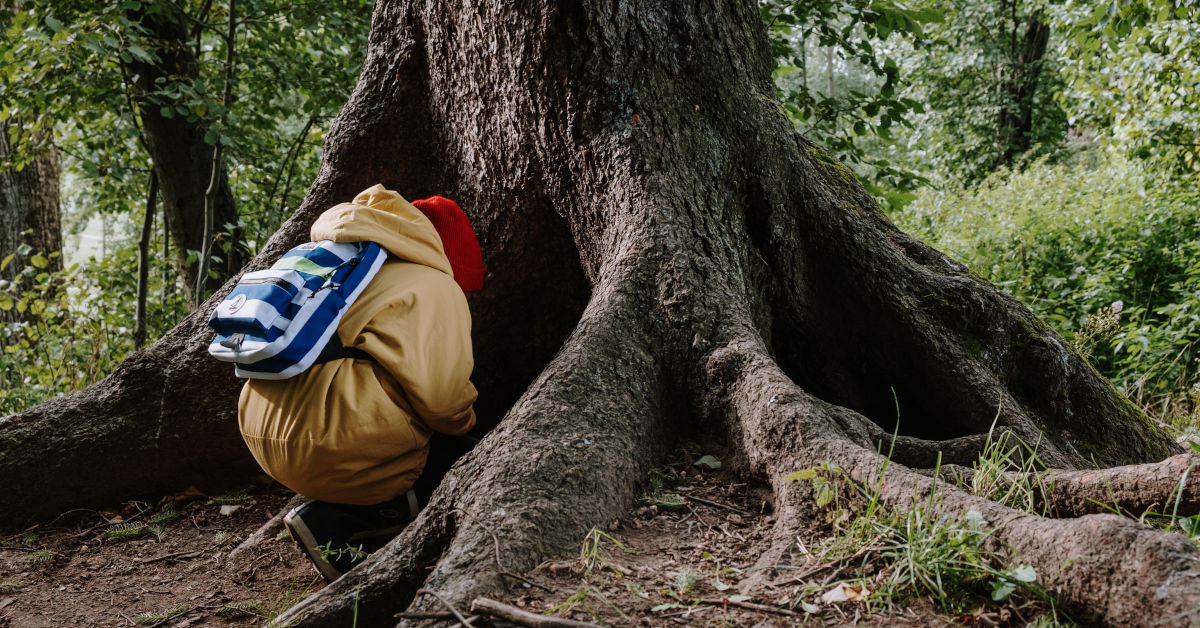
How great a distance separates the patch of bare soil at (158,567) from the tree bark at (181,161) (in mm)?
3694

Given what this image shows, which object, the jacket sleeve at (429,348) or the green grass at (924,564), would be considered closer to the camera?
the green grass at (924,564)

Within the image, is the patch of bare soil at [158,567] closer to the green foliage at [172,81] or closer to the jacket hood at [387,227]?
the jacket hood at [387,227]

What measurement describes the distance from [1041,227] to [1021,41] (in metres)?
11.1

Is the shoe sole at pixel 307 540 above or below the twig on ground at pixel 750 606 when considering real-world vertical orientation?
below

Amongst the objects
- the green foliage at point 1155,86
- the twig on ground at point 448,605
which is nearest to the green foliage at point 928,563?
the twig on ground at point 448,605

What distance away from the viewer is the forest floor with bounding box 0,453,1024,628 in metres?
1.99

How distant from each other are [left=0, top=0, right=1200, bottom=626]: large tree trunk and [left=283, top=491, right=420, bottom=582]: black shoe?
716 mm

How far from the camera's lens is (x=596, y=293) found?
3.25 m

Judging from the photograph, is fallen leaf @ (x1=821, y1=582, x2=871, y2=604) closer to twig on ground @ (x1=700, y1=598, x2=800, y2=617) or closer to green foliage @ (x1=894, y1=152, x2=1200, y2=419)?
twig on ground @ (x1=700, y1=598, x2=800, y2=617)

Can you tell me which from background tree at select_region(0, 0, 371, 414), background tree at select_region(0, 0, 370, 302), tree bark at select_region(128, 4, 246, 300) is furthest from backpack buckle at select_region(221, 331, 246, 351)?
tree bark at select_region(128, 4, 246, 300)

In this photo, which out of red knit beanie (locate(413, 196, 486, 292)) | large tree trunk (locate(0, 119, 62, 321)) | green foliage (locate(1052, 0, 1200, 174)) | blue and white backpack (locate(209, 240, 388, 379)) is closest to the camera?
blue and white backpack (locate(209, 240, 388, 379))

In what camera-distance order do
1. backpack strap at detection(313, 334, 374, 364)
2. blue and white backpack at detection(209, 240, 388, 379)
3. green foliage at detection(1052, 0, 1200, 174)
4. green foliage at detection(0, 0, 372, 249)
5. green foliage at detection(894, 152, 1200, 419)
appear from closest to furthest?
blue and white backpack at detection(209, 240, 388, 379)
backpack strap at detection(313, 334, 374, 364)
green foliage at detection(0, 0, 372, 249)
green foliage at detection(894, 152, 1200, 419)
green foliage at detection(1052, 0, 1200, 174)

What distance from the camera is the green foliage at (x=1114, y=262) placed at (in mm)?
6582

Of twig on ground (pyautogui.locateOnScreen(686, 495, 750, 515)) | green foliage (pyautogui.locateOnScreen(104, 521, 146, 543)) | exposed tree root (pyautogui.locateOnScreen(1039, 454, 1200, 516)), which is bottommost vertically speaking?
green foliage (pyautogui.locateOnScreen(104, 521, 146, 543))
